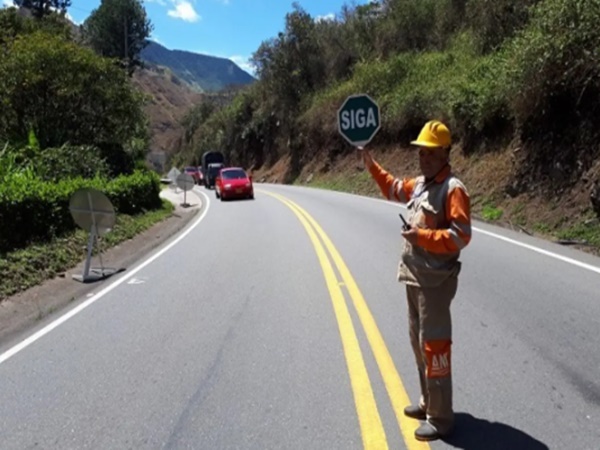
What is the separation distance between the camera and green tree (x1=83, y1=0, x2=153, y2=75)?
205 ft

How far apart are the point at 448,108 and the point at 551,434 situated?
2261 centimetres

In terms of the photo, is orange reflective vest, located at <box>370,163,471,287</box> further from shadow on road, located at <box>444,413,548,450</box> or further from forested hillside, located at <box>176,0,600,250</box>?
forested hillside, located at <box>176,0,600,250</box>

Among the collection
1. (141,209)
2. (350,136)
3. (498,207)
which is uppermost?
(350,136)

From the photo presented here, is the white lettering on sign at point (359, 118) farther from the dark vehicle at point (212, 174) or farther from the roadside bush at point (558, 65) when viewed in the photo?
the dark vehicle at point (212, 174)

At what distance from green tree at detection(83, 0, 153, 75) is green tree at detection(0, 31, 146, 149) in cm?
3910

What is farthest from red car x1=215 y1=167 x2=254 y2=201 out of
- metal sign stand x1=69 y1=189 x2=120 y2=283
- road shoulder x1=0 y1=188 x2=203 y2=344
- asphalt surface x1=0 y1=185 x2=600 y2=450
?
asphalt surface x1=0 y1=185 x2=600 y2=450

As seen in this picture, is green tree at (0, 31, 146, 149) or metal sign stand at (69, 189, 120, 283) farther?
green tree at (0, 31, 146, 149)

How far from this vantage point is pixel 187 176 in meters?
26.6

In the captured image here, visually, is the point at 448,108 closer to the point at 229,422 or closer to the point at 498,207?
the point at 498,207

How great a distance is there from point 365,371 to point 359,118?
7.30 ft

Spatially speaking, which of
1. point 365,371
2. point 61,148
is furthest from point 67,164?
point 365,371

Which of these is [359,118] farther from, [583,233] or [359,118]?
[583,233]

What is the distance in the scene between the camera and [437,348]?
3852mm

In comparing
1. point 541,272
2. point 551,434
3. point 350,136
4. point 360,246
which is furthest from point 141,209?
point 551,434
